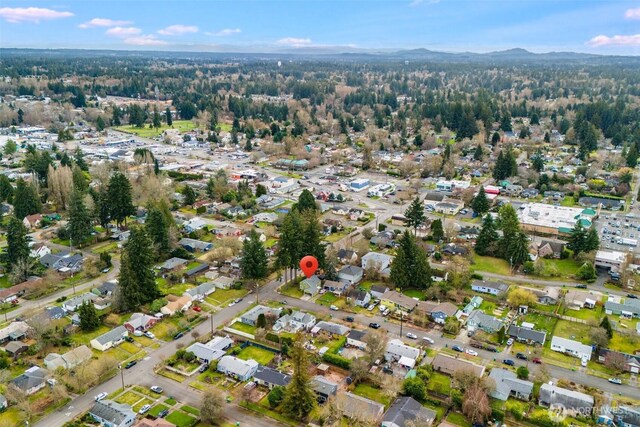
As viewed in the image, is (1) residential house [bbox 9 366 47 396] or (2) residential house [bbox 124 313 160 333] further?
(2) residential house [bbox 124 313 160 333]

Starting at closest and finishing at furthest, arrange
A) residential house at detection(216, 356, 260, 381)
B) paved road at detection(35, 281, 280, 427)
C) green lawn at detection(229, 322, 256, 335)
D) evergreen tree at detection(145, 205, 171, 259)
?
1. paved road at detection(35, 281, 280, 427)
2. residential house at detection(216, 356, 260, 381)
3. green lawn at detection(229, 322, 256, 335)
4. evergreen tree at detection(145, 205, 171, 259)

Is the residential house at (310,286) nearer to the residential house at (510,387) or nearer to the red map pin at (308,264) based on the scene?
the red map pin at (308,264)

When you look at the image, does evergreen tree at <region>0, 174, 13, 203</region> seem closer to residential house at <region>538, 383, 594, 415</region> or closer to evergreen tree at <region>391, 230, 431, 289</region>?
evergreen tree at <region>391, 230, 431, 289</region>

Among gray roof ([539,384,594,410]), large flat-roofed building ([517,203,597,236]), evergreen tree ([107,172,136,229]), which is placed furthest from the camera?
large flat-roofed building ([517,203,597,236])

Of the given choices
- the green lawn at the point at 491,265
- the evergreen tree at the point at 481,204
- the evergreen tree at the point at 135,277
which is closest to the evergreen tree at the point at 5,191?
the evergreen tree at the point at 135,277

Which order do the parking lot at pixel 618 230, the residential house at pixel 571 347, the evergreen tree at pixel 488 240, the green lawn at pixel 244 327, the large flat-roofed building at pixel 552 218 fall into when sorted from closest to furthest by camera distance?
the residential house at pixel 571 347 → the green lawn at pixel 244 327 → the evergreen tree at pixel 488 240 → the parking lot at pixel 618 230 → the large flat-roofed building at pixel 552 218

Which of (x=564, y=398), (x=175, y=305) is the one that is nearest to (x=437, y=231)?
(x=564, y=398)

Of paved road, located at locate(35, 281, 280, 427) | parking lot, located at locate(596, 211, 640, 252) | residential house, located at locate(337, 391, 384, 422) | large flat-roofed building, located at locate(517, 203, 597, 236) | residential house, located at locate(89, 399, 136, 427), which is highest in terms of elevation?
large flat-roofed building, located at locate(517, 203, 597, 236)

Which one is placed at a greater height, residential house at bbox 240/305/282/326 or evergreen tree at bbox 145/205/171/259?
evergreen tree at bbox 145/205/171/259

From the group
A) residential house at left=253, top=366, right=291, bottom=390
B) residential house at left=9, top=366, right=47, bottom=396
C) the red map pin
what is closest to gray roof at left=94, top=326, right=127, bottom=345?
residential house at left=9, top=366, right=47, bottom=396
